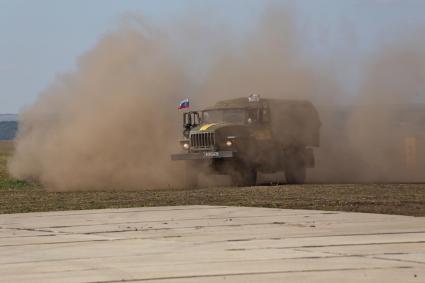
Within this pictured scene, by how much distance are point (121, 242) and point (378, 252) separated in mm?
3679

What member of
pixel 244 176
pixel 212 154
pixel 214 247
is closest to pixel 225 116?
pixel 212 154

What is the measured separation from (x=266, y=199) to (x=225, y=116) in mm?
8324

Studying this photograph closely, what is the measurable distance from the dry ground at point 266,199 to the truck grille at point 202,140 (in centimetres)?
350

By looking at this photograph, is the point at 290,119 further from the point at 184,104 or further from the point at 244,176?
the point at 184,104

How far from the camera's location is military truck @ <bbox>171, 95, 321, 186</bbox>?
89.6ft

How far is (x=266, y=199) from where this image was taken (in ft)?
65.5

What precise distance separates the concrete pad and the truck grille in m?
9.99

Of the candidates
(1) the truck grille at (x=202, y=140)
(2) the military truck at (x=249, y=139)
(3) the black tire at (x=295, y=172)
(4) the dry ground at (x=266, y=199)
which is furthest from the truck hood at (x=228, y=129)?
(4) the dry ground at (x=266, y=199)

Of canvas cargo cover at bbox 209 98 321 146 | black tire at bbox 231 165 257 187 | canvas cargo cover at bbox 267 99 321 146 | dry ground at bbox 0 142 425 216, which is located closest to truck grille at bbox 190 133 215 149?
black tire at bbox 231 165 257 187

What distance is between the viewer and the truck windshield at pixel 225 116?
2781cm

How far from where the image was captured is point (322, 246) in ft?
38.1

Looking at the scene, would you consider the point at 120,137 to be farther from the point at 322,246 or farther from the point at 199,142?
the point at 322,246

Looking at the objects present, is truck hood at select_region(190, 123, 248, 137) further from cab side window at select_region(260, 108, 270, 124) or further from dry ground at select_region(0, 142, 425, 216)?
dry ground at select_region(0, 142, 425, 216)

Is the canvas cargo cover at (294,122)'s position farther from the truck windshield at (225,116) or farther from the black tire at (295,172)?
the truck windshield at (225,116)
